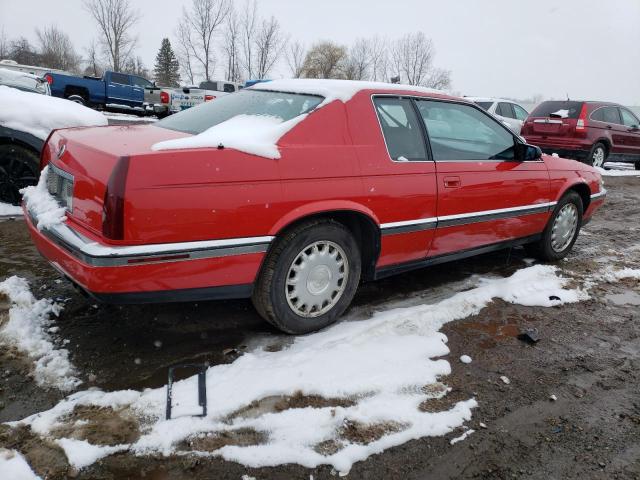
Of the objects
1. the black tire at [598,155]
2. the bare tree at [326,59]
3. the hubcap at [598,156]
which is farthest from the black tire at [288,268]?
the bare tree at [326,59]

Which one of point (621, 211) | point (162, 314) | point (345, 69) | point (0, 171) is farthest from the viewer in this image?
point (345, 69)

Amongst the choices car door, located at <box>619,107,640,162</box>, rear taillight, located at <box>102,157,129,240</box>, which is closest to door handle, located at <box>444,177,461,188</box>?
rear taillight, located at <box>102,157,129,240</box>

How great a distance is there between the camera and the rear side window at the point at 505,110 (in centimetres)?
1334

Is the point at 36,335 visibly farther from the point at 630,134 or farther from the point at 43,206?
the point at 630,134

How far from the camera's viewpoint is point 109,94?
1995cm

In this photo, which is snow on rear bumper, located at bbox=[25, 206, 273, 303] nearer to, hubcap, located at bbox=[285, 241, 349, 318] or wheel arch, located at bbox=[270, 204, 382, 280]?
wheel arch, located at bbox=[270, 204, 382, 280]

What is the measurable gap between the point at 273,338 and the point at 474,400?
1222 mm

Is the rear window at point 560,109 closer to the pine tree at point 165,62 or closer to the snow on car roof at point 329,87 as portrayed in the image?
the snow on car roof at point 329,87

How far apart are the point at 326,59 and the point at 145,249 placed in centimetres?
5072

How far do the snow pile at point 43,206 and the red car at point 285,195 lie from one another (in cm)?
5

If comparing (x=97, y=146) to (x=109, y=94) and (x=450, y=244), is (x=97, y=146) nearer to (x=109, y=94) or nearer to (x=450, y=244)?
(x=450, y=244)

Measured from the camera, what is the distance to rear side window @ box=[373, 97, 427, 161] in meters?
3.26

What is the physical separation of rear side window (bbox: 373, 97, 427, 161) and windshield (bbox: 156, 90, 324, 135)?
48cm

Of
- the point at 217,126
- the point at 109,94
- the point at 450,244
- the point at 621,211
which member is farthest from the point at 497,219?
the point at 109,94
